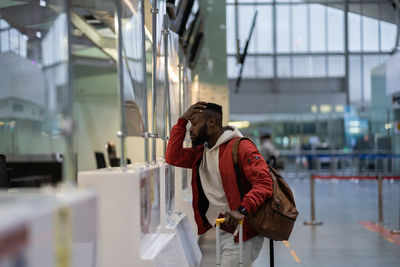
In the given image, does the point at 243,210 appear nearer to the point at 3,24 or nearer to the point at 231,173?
the point at 231,173

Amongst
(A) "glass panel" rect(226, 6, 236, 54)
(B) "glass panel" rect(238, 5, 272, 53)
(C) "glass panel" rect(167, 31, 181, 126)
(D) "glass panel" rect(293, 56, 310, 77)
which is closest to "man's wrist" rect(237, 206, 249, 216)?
(C) "glass panel" rect(167, 31, 181, 126)

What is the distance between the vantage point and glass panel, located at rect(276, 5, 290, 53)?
3066cm

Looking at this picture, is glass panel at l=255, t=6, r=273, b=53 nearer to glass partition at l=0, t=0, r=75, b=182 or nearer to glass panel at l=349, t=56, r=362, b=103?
glass panel at l=349, t=56, r=362, b=103

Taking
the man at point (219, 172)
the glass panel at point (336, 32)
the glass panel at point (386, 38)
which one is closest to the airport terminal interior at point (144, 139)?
the man at point (219, 172)

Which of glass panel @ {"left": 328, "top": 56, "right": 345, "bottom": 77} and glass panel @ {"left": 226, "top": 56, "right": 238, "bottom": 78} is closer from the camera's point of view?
glass panel @ {"left": 226, "top": 56, "right": 238, "bottom": 78}

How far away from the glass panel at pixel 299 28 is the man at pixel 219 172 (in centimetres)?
2819

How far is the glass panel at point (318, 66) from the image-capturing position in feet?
101

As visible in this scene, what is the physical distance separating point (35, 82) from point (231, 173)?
5.91ft

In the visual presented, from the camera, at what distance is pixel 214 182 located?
11.8 feet

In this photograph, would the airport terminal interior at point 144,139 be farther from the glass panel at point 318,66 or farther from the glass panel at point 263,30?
the glass panel at point 318,66

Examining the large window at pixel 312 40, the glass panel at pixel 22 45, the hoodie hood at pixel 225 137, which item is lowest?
the hoodie hood at pixel 225 137

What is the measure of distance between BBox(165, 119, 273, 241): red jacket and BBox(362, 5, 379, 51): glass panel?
Answer: 29428mm

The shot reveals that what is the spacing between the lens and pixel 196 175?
12.0ft

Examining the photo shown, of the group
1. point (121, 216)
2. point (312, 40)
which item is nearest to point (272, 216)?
point (121, 216)
